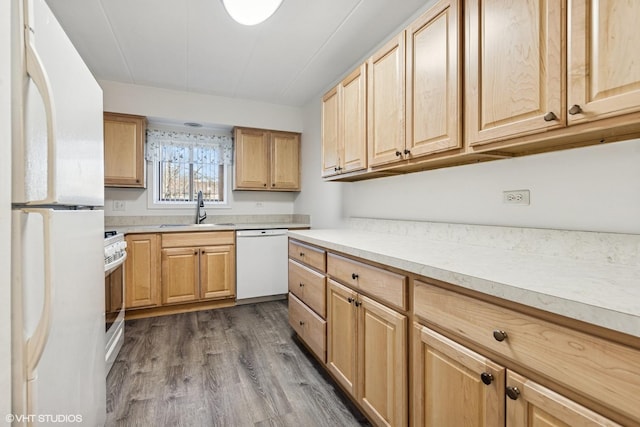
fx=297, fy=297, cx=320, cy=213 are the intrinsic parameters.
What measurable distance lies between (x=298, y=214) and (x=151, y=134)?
197cm

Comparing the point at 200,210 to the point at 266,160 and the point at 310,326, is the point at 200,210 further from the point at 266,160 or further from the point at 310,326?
the point at 310,326

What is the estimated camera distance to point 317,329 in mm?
1937

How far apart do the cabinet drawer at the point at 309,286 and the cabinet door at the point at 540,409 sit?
3.77 feet

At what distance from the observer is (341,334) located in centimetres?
166

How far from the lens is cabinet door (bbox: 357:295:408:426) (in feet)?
3.92

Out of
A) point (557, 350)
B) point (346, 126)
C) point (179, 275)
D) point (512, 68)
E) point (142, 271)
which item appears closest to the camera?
point (557, 350)

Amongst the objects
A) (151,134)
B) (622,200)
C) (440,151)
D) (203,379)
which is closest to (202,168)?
(151,134)

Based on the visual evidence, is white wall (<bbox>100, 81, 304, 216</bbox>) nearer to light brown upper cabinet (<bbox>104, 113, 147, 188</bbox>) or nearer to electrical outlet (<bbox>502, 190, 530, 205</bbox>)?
light brown upper cabinet (<bbox>104, 113, 147, 188</bbox>)

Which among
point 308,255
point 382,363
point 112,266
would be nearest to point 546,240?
point 382,363

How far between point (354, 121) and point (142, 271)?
2464 mm

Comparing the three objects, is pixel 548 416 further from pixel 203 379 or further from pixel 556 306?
pixel 203 379

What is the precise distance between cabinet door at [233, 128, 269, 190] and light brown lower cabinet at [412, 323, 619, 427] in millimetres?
2939

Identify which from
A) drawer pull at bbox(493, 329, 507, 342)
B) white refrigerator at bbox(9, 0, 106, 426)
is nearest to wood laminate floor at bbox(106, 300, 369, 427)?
white refrigerator at bbox(9, 0, 106, 426)

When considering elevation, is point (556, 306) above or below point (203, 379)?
above
